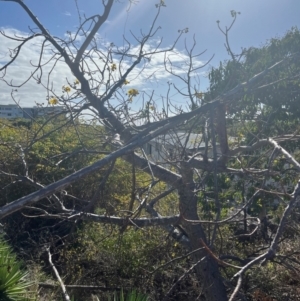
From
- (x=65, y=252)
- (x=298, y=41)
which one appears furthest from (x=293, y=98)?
(x=65, y=252)

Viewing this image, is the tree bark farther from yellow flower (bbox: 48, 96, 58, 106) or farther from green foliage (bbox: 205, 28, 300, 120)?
yellow flower (bbox: 48, 96, 58, 106)

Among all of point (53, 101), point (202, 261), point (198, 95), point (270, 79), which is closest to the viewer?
point (202, 261)

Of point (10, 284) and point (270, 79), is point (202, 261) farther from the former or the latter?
point (270, 79)

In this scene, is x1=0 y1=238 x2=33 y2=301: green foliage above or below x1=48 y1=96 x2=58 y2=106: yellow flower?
below

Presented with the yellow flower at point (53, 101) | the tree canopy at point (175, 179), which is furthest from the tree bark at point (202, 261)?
the yellow flower at point (53, 101)

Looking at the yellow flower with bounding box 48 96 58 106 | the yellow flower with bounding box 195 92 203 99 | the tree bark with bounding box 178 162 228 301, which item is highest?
the yellow flower with bounding box 48 96 58 106

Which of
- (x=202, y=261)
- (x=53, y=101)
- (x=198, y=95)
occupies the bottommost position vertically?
(x=202, y=261)

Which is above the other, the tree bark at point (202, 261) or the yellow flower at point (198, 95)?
the yellow flower at point (198, 95)

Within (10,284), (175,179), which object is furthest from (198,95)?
(10,284)

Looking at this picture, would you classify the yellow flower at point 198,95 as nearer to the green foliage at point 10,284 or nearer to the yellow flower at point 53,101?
the yellow flower at point 53,101

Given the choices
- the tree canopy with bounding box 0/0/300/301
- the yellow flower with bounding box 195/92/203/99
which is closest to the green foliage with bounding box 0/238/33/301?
the tree canopy with bounding box 0/0/300/301

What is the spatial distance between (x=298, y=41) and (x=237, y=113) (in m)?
3.68

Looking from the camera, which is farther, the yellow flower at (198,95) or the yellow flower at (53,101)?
the yellow flower at (53,101)

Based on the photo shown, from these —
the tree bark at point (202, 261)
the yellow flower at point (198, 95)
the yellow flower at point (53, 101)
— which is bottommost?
the tree bark at point (202, 261)
